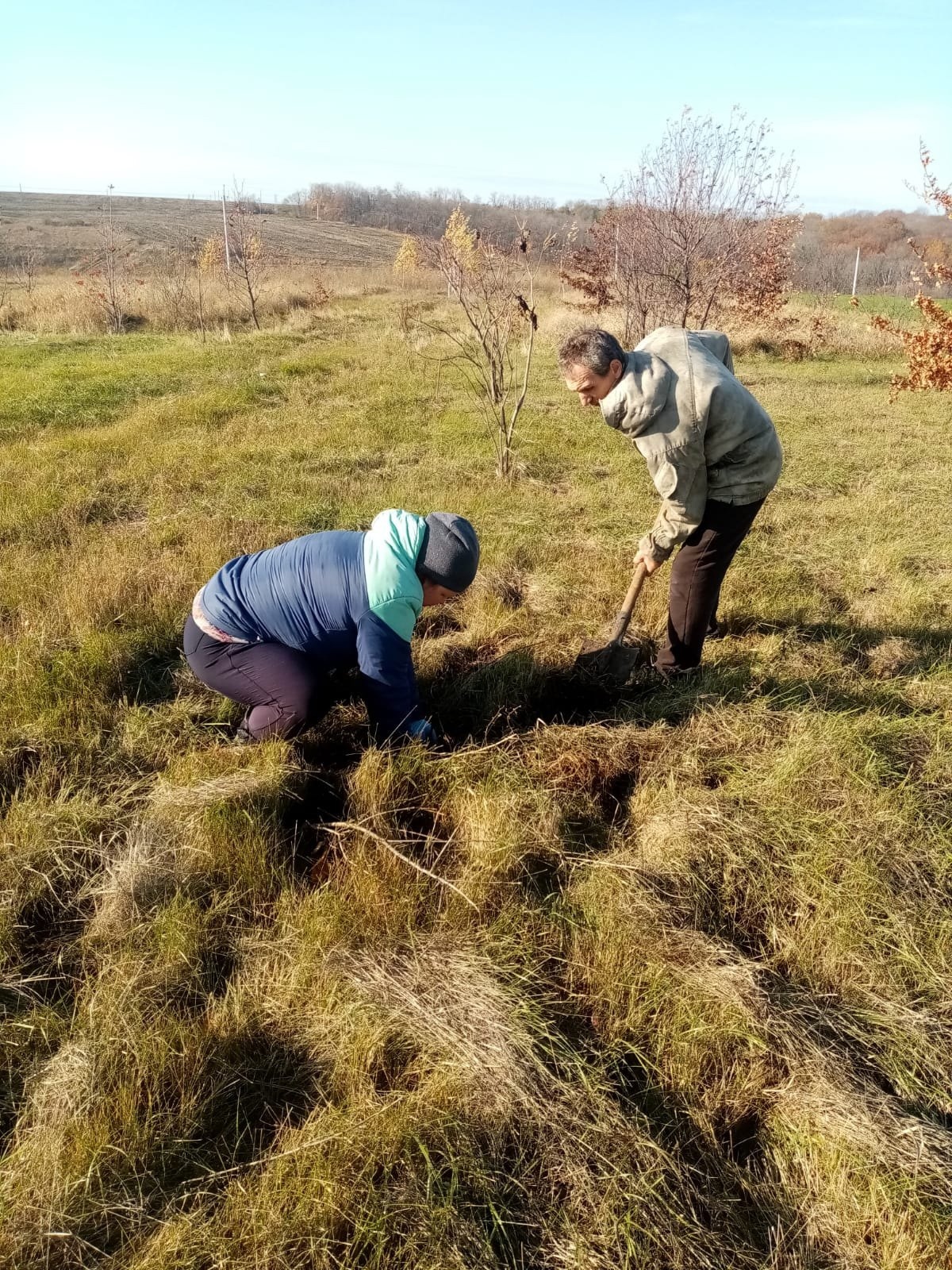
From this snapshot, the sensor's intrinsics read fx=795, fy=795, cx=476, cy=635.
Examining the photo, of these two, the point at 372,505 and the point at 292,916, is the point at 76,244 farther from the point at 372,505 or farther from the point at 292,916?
the point at 292,916

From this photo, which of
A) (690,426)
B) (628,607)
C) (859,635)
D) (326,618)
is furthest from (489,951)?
(859,635)

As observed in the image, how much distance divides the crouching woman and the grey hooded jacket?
961 millimetres

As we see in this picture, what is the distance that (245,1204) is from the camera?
1610 millimetres

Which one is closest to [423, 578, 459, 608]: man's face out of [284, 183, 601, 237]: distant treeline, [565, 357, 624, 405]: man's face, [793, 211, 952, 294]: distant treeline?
[565, 357, 624, 405]: man's face

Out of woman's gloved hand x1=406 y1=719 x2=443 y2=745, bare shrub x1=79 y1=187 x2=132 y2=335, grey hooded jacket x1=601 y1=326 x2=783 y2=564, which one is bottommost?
woman's gloved hand x1=406 y1=719 x2=443 y2=745

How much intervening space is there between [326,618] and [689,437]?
1.59 metres

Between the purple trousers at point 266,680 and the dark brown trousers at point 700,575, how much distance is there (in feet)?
5.43

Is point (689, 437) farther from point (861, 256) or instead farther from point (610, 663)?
point (861, 256)

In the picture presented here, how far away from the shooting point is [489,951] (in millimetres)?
2258

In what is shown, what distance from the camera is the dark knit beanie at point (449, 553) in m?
2.64

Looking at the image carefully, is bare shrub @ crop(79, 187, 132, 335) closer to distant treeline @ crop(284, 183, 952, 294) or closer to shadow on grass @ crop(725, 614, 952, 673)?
distant treeline @ crop(284, 183, 952, 294)

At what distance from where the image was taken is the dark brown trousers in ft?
11.4

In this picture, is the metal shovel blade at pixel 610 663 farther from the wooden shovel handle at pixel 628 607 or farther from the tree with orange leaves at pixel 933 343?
the tree with orange leaves at pixel 933 343

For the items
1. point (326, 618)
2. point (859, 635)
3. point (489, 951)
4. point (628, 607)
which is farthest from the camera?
point (859, 635)
